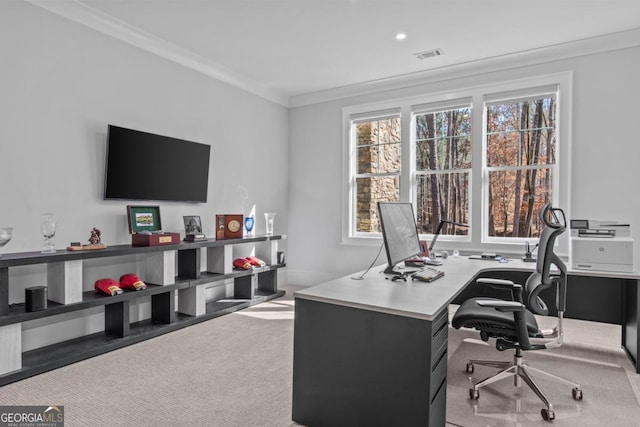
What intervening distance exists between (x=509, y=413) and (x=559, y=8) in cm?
338

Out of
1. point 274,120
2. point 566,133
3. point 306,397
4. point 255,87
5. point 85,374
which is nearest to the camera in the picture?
point 306,397

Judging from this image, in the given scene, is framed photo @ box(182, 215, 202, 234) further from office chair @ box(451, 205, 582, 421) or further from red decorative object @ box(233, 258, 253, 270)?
office chair @ box(451, 205, 582, 421)

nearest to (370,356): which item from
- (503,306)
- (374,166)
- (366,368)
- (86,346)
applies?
(366,368)

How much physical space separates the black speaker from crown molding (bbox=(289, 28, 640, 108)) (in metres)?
4.29

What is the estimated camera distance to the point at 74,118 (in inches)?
128

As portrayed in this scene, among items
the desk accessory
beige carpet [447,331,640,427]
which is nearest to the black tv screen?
the desk accessory

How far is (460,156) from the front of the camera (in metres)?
4.75

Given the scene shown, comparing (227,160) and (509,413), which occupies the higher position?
(227,160)

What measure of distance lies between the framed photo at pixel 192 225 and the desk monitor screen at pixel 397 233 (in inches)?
96.6

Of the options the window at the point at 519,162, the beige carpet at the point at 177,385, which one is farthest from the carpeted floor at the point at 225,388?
the window at the point at 519,162


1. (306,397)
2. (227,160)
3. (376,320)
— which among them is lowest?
(306,397)

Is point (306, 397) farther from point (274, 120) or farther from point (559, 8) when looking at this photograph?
point (274, 120)

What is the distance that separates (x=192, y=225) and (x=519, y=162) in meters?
3.98

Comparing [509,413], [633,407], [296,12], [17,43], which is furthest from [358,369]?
[17,43]
